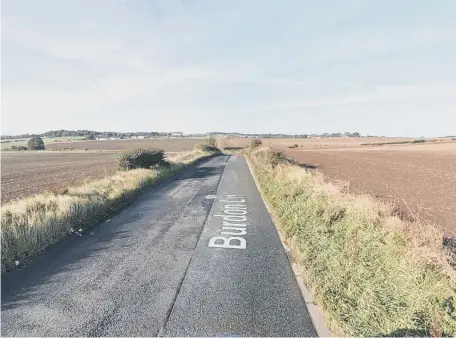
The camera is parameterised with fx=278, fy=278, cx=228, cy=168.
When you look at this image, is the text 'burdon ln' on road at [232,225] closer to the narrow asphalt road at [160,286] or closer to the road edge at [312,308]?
the narrow asphalt road at [160,286]

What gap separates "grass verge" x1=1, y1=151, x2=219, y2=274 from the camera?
6.34m

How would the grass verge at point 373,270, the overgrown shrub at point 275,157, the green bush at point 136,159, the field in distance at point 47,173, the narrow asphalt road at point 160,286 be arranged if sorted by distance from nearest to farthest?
the grass verge at point 373,270
the narrow asphalt road at point 160,286
the field in distance at point 47,173
the green bush at point 136,159
the overgrown shrub at point 275,157

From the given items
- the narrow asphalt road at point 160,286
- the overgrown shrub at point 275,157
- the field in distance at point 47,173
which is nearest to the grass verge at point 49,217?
the narrow asphalt road at point 160,286

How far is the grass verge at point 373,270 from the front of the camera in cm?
377

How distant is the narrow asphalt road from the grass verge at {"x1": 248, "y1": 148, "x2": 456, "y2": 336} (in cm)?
50

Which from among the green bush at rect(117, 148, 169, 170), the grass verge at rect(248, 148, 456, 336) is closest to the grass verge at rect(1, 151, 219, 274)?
the grass verge at rect(248, 148, 456, 336)

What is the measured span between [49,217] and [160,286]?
4808mm

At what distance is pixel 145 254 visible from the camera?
6.49m

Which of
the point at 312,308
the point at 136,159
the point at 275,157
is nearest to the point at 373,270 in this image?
the point at 312,308

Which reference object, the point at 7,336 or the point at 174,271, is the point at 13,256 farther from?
the point at 174,271

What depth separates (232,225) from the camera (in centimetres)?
882

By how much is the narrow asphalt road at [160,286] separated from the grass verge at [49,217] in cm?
43

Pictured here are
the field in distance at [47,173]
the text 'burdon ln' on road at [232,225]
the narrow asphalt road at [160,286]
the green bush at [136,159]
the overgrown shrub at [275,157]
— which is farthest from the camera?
the overgrown shrub at [275,157]

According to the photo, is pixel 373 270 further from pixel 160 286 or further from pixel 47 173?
pixel 47 173
